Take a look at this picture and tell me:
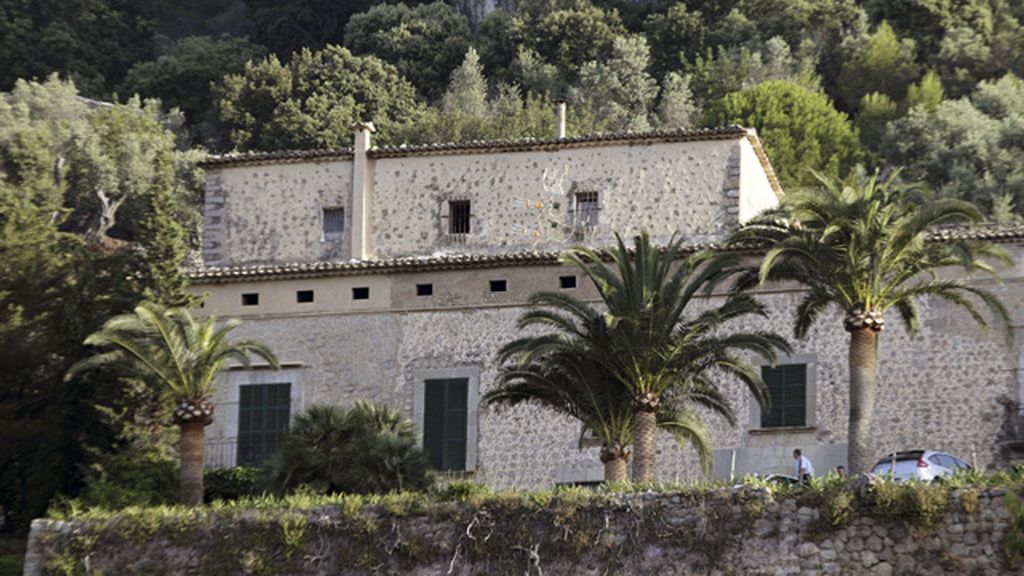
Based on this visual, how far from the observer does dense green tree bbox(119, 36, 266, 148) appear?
83438 millimetres

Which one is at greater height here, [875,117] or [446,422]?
[875,117]

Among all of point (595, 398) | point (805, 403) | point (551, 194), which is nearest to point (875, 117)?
point (551, 194)

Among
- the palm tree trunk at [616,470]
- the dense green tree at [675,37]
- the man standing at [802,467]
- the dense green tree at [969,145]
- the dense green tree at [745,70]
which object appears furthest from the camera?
the dense green tree at [675,37]

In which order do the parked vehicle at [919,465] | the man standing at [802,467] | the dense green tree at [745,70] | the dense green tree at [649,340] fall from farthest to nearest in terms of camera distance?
the dense green tree at [745,70]
the dense green tree at [649,340]
the man standing at [802,467]
the parked vehicle at [919,465]

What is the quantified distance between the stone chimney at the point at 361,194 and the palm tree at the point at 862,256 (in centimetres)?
1178

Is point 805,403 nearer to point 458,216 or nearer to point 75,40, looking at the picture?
point 458,216

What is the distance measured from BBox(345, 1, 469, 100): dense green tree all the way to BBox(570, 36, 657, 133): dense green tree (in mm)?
5917

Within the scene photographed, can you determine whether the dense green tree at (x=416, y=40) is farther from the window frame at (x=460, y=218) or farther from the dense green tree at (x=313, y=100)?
the window frame at (x=460, y=218)

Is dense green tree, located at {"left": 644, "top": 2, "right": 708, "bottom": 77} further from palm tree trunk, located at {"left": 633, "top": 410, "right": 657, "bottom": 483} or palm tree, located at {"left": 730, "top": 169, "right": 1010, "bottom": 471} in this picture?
palm tree trunk, located at {"left": 633, "top": 410, "right": 657, "bottom": 483}

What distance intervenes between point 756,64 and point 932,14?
30.1ft

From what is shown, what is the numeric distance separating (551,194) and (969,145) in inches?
1033

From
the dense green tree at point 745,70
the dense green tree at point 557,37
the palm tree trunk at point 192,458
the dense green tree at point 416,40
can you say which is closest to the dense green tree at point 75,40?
the dense green tree at point 416,40

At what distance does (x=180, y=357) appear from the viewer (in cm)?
3869

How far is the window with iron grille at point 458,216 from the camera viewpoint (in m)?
47.2
